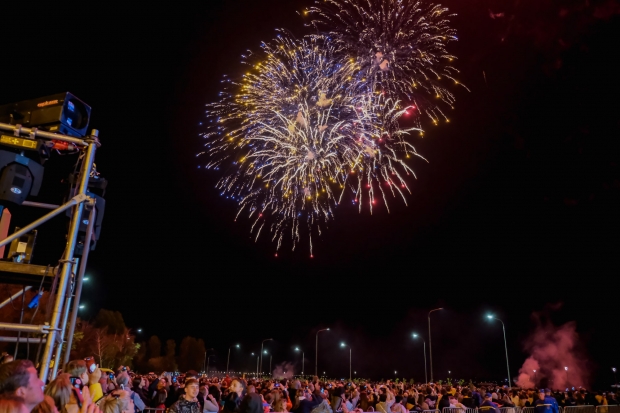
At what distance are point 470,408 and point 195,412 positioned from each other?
39.9ft

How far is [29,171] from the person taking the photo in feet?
18.4

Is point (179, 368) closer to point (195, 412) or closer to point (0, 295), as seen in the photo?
point (0, 295)

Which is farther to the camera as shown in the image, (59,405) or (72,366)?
(72,366)

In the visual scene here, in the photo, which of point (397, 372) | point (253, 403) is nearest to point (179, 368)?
point (397, 372)

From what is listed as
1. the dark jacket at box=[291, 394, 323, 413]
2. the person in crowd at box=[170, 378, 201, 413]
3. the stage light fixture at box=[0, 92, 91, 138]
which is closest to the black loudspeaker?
the stage light fixture at box=[0, 92, 91, 138]

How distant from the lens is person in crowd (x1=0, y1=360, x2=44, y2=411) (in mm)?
3537

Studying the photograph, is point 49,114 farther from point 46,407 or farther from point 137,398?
point 137,398

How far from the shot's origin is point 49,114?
5.90 metres

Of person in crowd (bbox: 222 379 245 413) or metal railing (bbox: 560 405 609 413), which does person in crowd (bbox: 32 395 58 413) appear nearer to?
person in crowd (bbox: 222 379 245 413)

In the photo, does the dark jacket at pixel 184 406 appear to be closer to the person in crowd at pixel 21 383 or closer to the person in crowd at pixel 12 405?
the person in crowd at pixel 21 383

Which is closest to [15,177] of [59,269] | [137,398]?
[59,269]

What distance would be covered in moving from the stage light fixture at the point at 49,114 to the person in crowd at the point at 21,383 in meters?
3.15

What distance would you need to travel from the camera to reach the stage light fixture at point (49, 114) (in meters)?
5.85

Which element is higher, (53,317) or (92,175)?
(92,175)
